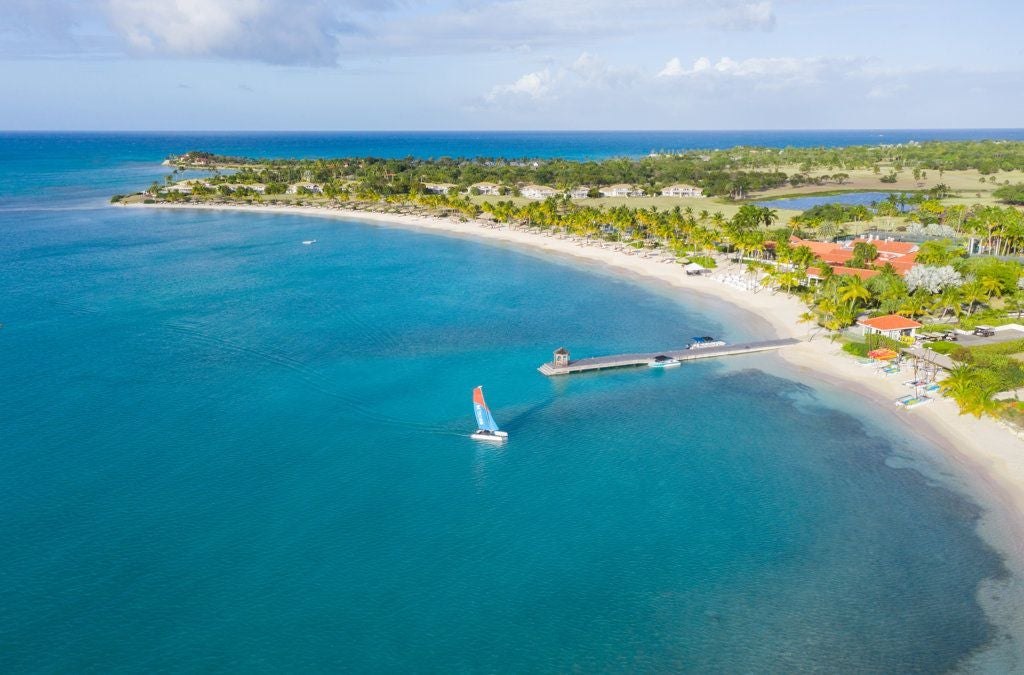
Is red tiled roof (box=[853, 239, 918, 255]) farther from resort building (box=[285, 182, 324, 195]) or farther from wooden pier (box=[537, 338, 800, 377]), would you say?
resort building (box=[285, 182, 324, 195])

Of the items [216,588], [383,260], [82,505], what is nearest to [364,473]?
[216,588]

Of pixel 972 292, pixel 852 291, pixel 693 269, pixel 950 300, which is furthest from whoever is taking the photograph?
pixel 693 269

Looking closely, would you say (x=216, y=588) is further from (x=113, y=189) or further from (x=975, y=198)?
(x=113, y=189)

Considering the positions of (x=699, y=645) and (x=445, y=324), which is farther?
(x=445, y=324)

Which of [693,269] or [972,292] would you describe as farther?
[693,269]

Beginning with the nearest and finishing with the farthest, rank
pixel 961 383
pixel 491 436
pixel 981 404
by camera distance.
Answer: pixel 491 436 < pixel 981 404 < pixel 961 383

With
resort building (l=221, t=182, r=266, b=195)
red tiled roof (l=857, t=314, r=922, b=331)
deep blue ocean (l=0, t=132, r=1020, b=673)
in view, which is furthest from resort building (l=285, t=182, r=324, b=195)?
red tiled roof (l=857, t=314, r=922, b=331)

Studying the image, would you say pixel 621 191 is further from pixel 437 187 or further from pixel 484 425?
pixel 484 425

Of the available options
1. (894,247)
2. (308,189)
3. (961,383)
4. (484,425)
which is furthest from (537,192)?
(484,425)
